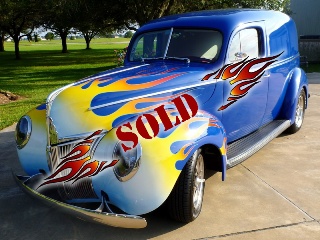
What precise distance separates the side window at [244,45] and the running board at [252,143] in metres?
1.04

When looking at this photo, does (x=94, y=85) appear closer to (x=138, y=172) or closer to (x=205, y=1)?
(x=138, y=172)

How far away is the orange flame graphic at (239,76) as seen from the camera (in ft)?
13.2

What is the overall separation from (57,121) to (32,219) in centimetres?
111

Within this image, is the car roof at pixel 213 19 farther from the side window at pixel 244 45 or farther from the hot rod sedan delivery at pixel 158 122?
the side window at pixel 244 45

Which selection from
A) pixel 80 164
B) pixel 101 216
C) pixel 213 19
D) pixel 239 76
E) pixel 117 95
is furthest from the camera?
pixel 213 19

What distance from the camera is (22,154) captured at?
11.2ft

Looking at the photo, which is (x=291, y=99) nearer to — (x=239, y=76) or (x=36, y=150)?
(x=239, y=76)

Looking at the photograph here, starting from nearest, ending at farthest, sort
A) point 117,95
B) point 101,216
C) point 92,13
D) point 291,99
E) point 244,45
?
point 101,216
point 117,95
point 244,45
point 291,99
point 92,13

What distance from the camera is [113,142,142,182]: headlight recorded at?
271cm

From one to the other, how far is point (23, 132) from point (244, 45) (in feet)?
9.10

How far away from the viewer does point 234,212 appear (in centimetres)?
355

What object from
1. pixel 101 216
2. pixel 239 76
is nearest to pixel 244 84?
pixel 239 76

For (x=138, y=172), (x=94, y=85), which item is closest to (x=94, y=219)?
(x=138, y=172)

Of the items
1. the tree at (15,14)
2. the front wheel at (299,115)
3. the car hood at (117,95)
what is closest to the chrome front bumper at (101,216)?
the car hood at (117,95)
